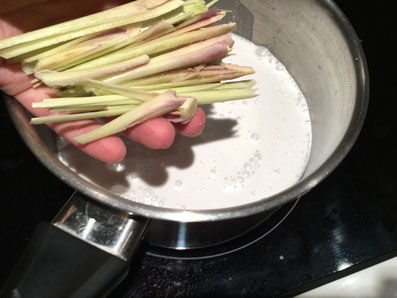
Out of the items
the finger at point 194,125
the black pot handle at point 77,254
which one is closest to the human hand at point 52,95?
the finger at point 194,125

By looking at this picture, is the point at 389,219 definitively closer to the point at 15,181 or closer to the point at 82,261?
the point at 82,261

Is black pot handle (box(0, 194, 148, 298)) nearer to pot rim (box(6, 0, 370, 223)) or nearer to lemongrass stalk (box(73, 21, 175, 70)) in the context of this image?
pot rim (box(6, 0, 370, 223))

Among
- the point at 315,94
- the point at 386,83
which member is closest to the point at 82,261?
the point at 315,94

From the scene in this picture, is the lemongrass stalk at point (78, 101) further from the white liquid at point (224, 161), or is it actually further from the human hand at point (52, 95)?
the white liquid at point (224, 161)

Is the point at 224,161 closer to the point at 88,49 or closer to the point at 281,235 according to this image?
the point at 281,235

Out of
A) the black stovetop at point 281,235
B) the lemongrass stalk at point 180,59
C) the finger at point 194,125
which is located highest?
the lemongrass stalk at point 180,59

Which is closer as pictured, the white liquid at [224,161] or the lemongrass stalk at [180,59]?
the lemongrass stalk at [180,59]
